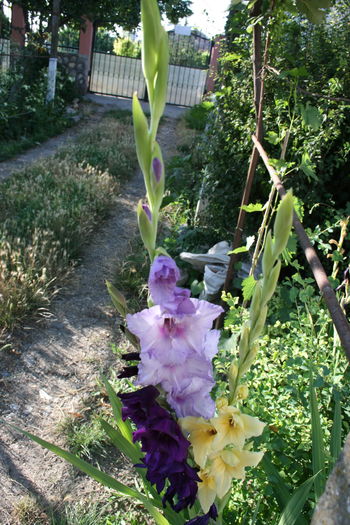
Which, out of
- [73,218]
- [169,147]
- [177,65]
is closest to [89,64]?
[177,65]

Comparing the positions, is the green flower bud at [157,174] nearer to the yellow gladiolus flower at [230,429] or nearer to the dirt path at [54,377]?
the yellow gladiolus flower at [230,429]

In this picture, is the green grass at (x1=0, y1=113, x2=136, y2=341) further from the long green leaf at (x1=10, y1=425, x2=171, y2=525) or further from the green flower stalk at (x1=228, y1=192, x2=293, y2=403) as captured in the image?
the green flower stalk at (x1=228, y1=192, x2=293, y2=403)

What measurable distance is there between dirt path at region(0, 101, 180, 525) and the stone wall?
33.3ft

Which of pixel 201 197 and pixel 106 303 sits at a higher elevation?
pixel 201 197

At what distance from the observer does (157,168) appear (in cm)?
67

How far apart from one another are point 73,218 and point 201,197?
1.29 meters

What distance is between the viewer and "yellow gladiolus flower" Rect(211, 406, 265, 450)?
71 centimetres

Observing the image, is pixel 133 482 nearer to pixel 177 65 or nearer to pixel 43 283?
pixel 43 283

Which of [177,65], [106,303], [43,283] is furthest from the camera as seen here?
[177,65]

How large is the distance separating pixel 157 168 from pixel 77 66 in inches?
545

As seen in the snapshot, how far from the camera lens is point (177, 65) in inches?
623

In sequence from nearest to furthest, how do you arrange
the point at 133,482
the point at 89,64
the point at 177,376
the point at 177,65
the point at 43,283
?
the point at 177,376 → the point at 133,482 → the point at 43,283 → the point at 89,64 → the point at 177,65

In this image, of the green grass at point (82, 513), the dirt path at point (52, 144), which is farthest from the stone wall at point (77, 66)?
the green grass at point (82, 513)

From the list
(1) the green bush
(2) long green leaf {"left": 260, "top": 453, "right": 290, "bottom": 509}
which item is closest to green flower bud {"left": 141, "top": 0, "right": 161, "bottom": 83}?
(2) long green leaf {"left": 260, "top": 453, "right": 290, "bottom": 509}
